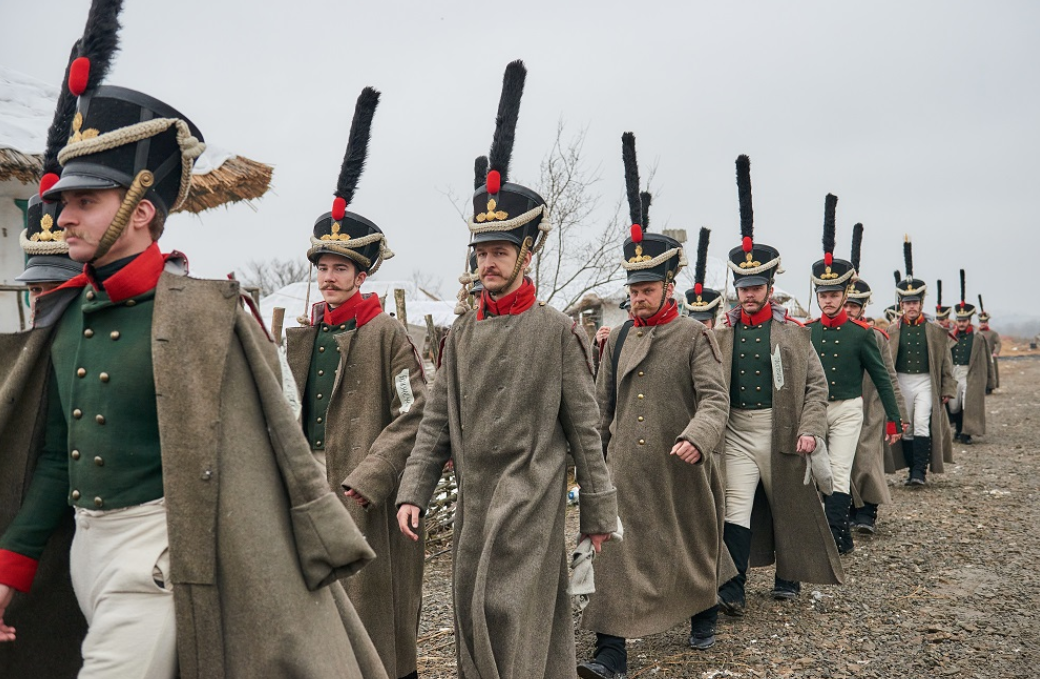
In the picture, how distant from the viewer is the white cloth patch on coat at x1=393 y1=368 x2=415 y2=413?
14.7ft

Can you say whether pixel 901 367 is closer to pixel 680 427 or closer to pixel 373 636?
pixel 680 427

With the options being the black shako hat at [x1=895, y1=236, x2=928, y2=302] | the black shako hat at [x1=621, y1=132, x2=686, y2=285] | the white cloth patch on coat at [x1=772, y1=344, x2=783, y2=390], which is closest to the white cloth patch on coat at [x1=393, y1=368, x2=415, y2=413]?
the black shako hat at [x1=621, y1=132, x2=686, y2=285]

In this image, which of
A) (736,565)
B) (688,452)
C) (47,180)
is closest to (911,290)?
(736,565)

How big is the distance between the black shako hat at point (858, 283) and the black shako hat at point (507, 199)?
5.80m

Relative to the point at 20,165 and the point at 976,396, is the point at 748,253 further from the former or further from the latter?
the point at 976,396

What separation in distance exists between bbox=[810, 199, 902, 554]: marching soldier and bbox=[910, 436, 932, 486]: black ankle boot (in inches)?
129

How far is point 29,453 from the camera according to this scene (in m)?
2.58

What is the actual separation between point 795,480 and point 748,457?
0.33 m

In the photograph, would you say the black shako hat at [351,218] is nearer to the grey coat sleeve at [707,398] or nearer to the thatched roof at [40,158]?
the grey coat sleeve at [707,398]

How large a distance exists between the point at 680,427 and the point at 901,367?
23.1ft

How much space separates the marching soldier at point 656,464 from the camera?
16.3ft

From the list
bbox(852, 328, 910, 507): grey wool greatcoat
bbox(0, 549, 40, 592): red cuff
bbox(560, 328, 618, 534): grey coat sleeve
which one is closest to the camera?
bbox(0, 549, 40, 592): red cuff

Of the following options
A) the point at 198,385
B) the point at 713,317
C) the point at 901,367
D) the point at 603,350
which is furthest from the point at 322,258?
the point at 901,367

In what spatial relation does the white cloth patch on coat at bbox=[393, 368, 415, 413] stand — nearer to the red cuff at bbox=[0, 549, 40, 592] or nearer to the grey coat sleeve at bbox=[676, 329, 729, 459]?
the grey coat sleeve at bbox=[676, 329, 729, 459]
